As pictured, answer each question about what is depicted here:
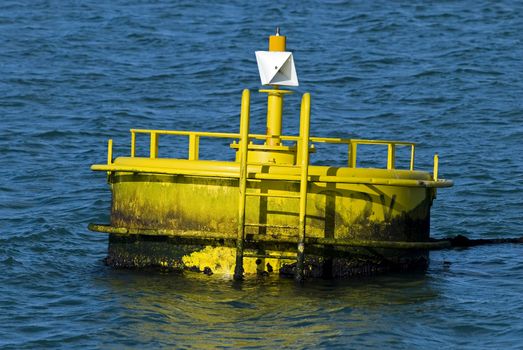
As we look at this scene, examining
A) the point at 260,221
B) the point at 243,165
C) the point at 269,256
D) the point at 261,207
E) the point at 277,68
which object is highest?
the point at 277,68

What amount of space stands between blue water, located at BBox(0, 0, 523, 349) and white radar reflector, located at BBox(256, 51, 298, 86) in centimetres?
263

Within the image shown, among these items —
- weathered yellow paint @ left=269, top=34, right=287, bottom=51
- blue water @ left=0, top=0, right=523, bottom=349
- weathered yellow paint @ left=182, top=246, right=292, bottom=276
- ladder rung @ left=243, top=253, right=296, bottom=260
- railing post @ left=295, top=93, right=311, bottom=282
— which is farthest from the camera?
weathered yellow paint @ left=269, top=34, right=287, bottom=51

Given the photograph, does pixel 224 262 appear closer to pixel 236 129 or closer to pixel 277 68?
pixel 277 68

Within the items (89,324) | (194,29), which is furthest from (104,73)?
(89,324)

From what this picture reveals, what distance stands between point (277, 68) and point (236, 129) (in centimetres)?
1409

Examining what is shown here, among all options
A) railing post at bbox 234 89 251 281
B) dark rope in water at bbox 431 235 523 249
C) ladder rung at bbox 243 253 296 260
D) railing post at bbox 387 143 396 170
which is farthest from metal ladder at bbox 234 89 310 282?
dark rope in water at bbox 431 235 523 249

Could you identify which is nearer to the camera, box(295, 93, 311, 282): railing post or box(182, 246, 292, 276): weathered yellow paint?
box(295, 93, 311, 282): railing post

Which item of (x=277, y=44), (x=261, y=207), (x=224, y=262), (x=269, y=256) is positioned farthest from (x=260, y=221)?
(x=277, y=44)

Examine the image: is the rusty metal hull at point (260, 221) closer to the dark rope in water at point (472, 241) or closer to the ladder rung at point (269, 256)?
the ladder rung at point (269, 256)

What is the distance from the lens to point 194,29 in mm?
43719

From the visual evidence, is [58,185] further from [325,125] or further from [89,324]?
[89,324]

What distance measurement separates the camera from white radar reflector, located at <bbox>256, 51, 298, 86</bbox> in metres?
16.8

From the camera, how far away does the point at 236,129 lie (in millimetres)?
30906

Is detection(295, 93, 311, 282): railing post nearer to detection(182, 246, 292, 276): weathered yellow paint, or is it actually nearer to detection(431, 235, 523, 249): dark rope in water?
detection(182, 246, 292, 276): weathered yellow paint
